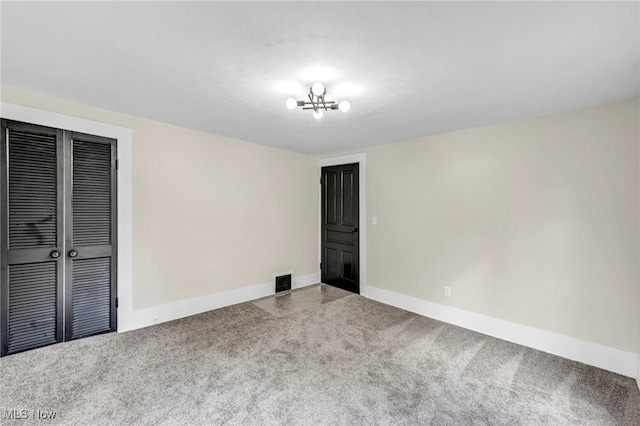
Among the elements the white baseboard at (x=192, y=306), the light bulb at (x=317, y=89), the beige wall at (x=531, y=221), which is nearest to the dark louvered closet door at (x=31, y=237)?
the white baseboard at (x=192, y=306)

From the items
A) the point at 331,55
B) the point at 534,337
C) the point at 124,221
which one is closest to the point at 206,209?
the point at 124,221

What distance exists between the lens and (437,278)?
340cm

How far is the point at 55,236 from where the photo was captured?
2.52 m

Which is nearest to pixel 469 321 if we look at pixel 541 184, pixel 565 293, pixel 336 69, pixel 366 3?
pixel 565 293

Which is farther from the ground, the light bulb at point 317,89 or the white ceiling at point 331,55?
the white ceiling at point 331,55

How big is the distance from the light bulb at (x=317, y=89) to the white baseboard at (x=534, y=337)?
2.85 meters

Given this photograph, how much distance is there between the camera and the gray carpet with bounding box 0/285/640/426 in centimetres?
178

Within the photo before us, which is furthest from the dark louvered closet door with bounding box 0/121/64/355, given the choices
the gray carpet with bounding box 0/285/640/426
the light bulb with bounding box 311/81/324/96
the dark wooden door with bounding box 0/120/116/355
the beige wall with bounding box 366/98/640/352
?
the beige wall with bounding box 366/98/640/352

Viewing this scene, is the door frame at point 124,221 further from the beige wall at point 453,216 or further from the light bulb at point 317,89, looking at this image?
the light bulb at point 317,89

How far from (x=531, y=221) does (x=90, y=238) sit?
14.4ft

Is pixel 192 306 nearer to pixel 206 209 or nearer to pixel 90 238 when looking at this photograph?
pixel 206 209

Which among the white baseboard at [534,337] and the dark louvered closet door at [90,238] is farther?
the dark louvered closet door at [90,238]

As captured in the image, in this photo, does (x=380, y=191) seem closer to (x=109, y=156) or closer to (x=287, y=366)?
(x=287, y=366)

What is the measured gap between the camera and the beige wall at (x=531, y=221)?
2.29m
